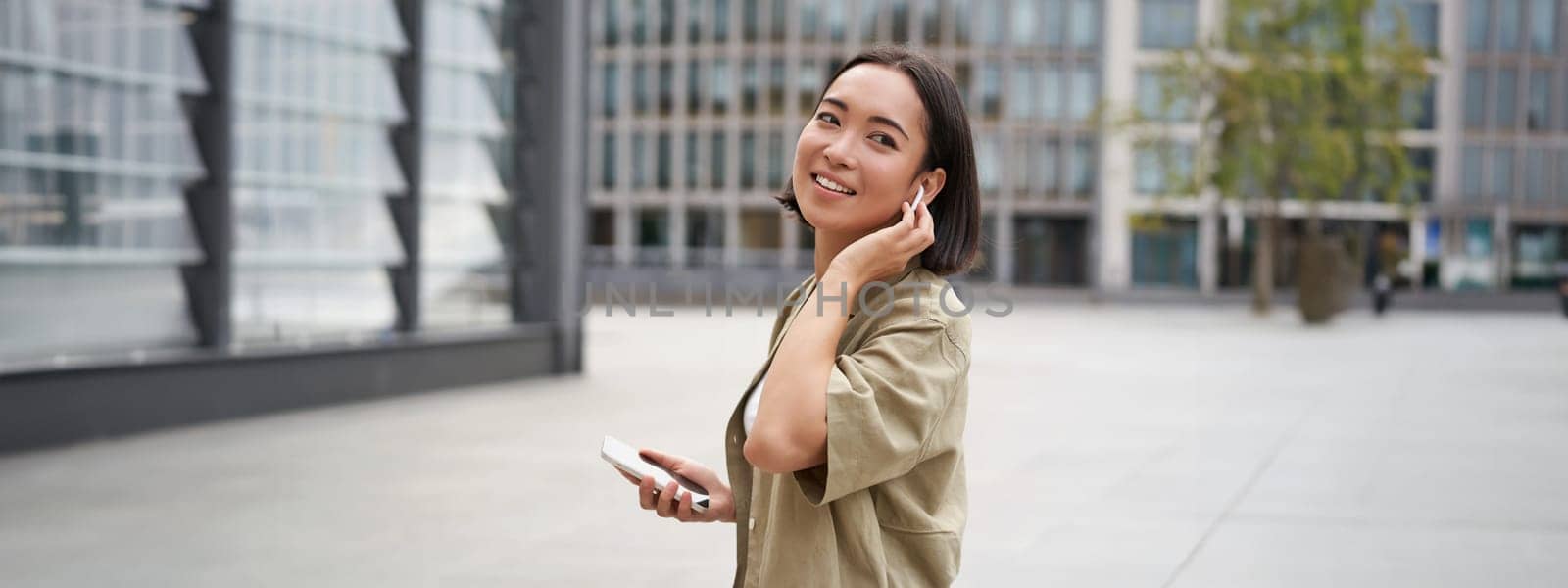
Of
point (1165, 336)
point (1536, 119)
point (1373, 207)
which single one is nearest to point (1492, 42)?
point (1536, 119)

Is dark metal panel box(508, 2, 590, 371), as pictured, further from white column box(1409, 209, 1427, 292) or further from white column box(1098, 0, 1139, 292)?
white column box(1409, 209, 1427, 292)

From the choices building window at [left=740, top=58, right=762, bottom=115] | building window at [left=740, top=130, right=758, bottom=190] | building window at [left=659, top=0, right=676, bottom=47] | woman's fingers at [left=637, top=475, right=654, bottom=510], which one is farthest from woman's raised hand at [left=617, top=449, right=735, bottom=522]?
building window at [left=659, top=0, right=676, bottom=47]

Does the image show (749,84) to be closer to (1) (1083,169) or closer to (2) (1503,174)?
(1) (1083,169)

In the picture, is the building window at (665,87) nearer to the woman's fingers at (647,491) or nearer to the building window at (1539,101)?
the building window at (1539,101)

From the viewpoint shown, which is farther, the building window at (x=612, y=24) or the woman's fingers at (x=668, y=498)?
the building window at (x=612, y=24)

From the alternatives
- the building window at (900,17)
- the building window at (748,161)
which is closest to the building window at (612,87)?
the building window at (748,161)

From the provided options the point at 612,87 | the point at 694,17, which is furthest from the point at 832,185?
the point at 612,87

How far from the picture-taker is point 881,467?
1.81m

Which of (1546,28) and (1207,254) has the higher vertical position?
(1546,28)

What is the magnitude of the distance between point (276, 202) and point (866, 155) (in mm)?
10836

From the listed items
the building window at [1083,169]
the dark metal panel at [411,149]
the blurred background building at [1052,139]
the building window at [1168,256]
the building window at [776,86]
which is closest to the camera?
the dark metal panel at [411,149]

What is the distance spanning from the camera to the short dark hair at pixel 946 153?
2.01m

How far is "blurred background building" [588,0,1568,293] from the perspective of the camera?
5988cm

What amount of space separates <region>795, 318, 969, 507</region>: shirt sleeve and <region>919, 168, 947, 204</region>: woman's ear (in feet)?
0.77
